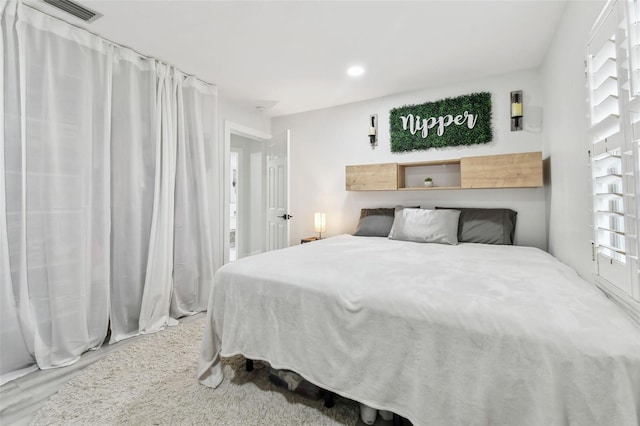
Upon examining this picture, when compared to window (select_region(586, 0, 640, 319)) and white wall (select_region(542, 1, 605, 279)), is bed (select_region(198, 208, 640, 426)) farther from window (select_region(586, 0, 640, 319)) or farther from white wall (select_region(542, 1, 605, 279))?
white wall (select_region(542, 1, 605, 279))

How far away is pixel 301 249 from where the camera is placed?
232cm

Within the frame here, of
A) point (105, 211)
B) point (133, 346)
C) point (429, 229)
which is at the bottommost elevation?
point (133, 346)

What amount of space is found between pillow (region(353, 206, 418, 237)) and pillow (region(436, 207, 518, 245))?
60 centimetres

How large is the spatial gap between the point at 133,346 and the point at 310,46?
9.41ft

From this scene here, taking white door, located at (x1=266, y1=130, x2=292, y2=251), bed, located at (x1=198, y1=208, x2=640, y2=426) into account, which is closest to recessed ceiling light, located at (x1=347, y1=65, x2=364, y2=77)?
white door, located at (x1=266, y1=130, x2=292, y2=251)

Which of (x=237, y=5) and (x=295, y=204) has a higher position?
(x=237, y=5)

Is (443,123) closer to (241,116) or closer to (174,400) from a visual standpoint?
(241,116)

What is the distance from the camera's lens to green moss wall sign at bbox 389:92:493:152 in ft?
10.2

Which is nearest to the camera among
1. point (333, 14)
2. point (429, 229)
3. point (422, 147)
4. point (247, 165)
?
point (333, 14)

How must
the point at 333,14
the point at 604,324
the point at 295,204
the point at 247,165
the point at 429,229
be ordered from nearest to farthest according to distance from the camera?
the point at 604,324 < the point at 333,14 < the point at 429,229 < the point at 295,204 < the point at 247,165

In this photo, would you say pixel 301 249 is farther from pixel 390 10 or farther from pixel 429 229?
pixel 390 10

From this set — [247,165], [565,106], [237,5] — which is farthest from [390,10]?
[247,165]

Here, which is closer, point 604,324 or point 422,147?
point 604,324

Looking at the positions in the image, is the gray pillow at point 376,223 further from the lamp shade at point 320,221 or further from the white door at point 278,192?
the white door at point 278,192
